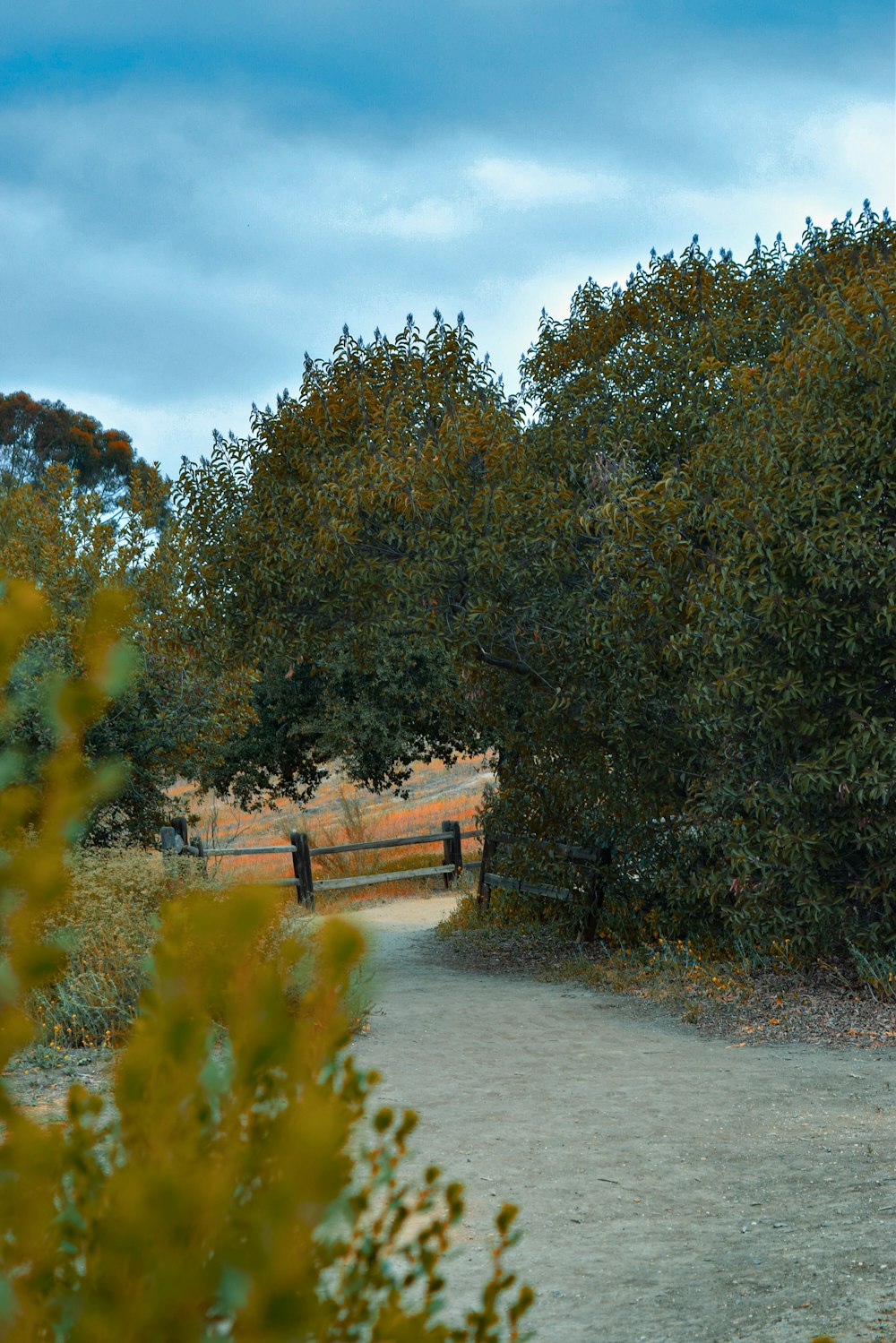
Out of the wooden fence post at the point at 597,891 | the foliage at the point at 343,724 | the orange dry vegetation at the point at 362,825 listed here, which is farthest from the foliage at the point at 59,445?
the wooden fence post at the point at 597,891

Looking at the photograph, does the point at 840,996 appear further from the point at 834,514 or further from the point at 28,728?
the point at 28,728

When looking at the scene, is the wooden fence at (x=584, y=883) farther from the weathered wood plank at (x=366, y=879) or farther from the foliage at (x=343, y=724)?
the weathered wood plank at (x=366, y=879)

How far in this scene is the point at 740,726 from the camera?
962 centimetres

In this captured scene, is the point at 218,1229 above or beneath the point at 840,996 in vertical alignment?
above

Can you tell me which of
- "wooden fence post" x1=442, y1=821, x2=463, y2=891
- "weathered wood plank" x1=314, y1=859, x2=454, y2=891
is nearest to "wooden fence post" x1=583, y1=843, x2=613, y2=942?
"weathered wood plank" x1=314, y1=859, x2=454, y2=891

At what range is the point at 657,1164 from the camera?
6.07 meters

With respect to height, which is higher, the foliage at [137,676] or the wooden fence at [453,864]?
the foliage at [137,676]

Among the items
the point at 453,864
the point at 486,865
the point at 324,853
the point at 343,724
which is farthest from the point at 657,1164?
the point at 453,864

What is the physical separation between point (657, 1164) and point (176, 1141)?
5046mm

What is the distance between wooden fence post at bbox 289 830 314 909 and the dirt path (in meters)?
9.77

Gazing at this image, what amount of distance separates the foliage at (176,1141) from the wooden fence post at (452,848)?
2089cm

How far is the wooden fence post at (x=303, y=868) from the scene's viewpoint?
19773mm

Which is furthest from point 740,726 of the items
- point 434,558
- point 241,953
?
point 241,953

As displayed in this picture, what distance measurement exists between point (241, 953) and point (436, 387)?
11937 mm
